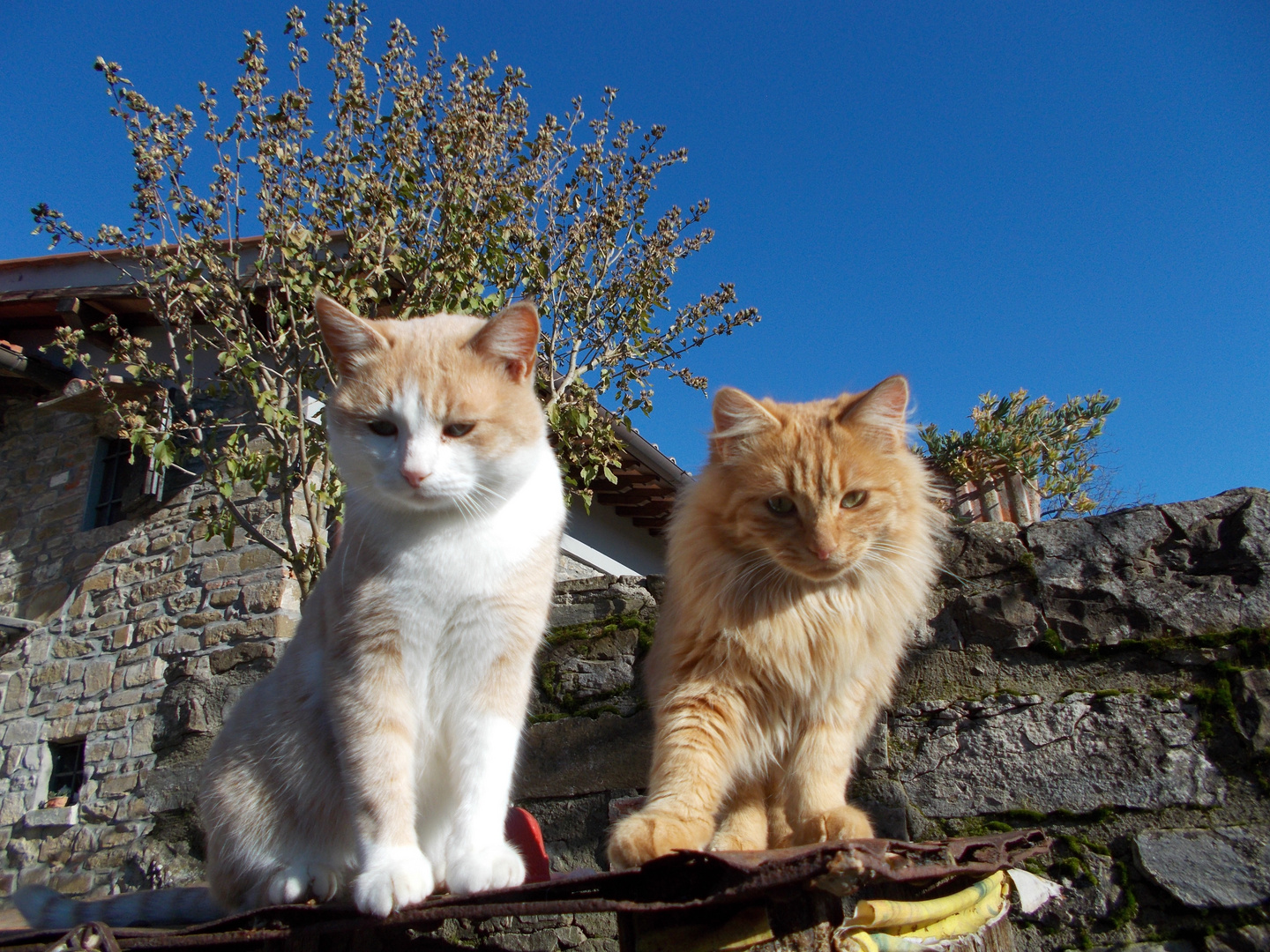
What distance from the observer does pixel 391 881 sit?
139 centimetres

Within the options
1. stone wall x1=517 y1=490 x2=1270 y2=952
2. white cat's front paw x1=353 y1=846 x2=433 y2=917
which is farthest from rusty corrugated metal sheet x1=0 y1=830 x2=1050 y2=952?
stone wall x1=517 y1=490 x2=1270 y2=952

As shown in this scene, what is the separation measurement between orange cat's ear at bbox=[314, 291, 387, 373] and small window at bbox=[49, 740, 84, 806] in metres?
6.76

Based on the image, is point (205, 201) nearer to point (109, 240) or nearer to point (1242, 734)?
point (109, 240)

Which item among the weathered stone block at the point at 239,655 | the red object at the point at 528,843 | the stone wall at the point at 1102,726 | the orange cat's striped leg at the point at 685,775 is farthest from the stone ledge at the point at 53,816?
the orange cat's striped leg at the point at 685,775

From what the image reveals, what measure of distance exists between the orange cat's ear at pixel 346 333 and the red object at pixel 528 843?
123 centimetres

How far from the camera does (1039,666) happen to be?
86.1 inches

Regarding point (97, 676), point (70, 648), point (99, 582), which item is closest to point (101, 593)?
point (99, 582)

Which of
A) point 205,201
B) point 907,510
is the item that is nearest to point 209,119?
point 205,201

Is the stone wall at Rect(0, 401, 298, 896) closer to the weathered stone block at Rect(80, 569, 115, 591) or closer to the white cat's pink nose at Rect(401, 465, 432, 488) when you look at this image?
the weathered stone block at Rect(80, 569, 115, 591)

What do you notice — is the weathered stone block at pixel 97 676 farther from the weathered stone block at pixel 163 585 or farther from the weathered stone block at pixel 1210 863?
→ the weathered stone block at pixel 1210 863

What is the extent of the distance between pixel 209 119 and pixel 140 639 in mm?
5032

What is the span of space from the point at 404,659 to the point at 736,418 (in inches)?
46.2

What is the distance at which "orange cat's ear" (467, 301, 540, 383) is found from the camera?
6.40 feet

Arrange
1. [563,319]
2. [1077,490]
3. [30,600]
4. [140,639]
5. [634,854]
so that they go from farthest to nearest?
[1077,490] < [30,600] < [140,639] < [563,319] < [634,854]
